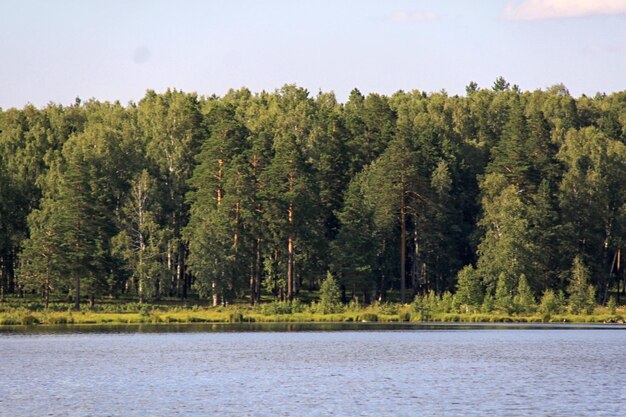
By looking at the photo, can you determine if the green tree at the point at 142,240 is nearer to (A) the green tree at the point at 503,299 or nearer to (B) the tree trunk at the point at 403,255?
(B) the tree trunk at the point at 403,255

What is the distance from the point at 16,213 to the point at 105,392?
86466 mm

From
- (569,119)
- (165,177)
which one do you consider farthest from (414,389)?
(569,119)

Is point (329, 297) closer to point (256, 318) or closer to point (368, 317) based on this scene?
point (368, 317)

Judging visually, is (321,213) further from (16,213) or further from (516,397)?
(516,397)

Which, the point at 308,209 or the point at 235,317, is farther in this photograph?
the point at 308,209

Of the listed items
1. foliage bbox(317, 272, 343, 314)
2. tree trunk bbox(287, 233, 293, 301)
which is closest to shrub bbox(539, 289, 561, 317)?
foliage bbox(317, 272, 343, 314)

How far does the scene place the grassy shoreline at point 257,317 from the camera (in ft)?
345

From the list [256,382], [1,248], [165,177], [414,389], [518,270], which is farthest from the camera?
[165,177]

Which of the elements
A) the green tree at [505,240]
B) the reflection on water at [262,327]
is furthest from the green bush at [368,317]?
the green tree at [505,240]

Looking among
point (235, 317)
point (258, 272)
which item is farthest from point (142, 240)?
point (235, 317)

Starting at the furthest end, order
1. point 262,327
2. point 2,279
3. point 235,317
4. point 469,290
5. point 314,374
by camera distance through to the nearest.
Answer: point 2,279, point 235,317, point 469,290, point 262,327, point 314,374

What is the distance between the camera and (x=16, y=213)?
434 feet

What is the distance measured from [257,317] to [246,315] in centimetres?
113

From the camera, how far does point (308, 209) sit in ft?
398
